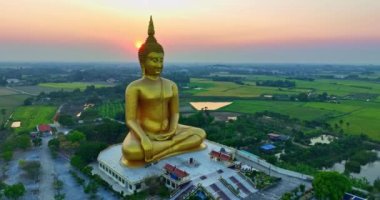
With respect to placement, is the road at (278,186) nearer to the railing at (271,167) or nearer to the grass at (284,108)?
the railing at (271,167)

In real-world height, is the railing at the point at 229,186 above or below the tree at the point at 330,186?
below

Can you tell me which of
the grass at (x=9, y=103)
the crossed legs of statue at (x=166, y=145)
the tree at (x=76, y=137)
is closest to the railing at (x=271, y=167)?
the crossed legs of statue at (x=166, y=145)

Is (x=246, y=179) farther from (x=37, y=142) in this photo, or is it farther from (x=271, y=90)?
(x=271, y=90)

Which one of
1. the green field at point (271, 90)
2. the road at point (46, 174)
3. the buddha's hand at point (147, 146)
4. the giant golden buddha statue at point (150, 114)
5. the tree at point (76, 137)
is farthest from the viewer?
the green field at point (271, 90)

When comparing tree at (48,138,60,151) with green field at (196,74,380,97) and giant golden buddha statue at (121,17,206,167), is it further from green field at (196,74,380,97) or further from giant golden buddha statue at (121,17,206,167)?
green field at (196,74,380,97)

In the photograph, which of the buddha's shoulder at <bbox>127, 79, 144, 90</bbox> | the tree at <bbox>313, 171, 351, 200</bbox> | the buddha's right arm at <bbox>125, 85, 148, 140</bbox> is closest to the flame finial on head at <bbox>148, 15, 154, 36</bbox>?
the buddha's shoulder at <bbox>127, 79, 144, 90</bbox>

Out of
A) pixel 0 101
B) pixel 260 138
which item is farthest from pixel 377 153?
pixel 0 101

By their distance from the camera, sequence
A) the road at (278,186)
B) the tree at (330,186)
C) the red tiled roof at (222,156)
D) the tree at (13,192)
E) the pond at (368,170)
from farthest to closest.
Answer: the pond at (368,170) < the red tiled roof at (222,156) < the road at (278,186) < the tree at (13,192) < the tree at (330,186)

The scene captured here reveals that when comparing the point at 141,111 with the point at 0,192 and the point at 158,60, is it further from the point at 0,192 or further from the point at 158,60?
the point at 0,192
